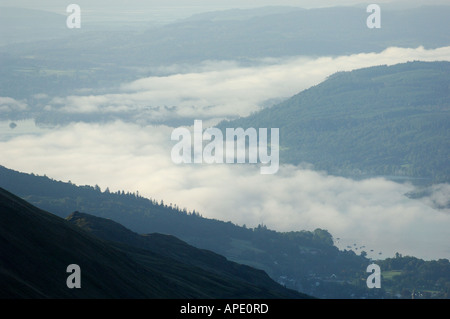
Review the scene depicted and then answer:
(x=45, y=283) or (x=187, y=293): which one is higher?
(x=45, y=283)
